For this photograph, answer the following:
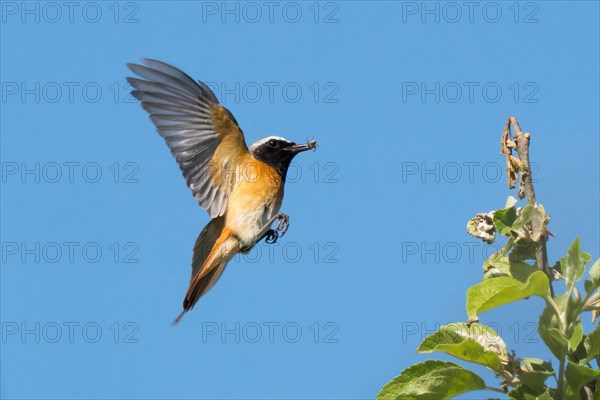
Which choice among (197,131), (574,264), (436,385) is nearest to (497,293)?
(574,264)

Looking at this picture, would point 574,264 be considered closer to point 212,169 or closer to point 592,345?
point 592,345

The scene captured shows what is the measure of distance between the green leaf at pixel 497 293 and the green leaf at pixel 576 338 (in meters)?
0.15

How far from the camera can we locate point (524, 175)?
9.87 feet

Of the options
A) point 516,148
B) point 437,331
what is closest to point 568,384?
point 437,331

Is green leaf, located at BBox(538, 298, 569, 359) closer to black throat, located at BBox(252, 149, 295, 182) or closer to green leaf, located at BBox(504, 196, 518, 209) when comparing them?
green leaf, located at BBox(504, 196, 518, 209)

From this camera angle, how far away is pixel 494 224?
10.3ft

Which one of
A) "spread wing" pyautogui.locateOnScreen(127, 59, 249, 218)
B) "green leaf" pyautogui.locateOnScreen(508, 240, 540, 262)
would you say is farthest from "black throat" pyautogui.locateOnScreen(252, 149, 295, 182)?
"green leaf" pyautogui.locateOnScreen(508, 240, 540, 262)

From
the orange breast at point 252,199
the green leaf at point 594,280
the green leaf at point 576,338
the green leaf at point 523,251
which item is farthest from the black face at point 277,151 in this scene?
the green leaf at point 576,338

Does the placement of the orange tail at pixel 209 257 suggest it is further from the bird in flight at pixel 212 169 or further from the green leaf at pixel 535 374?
the green leaf at pixel 535 374

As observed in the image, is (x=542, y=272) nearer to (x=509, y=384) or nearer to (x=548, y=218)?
(x=548, y=218)

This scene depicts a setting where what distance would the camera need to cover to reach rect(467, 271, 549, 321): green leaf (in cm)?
295

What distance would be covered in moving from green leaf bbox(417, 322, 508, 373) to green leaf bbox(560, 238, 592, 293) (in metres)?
0.33

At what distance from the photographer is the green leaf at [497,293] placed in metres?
2.95

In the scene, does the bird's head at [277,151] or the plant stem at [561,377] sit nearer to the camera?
the plant stem at [561,377]
